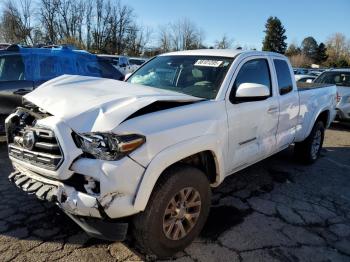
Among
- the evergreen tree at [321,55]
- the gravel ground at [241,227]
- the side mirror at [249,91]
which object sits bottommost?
the gravel ground at [241,227]

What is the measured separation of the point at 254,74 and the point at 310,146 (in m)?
2.38

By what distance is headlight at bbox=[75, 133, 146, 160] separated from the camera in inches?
104

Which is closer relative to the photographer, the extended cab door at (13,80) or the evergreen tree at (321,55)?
the extended cab door at (13,80)

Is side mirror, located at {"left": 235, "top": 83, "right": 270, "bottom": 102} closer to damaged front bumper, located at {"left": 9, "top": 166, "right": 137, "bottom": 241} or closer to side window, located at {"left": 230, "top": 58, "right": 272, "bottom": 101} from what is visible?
side window, located at {"left": 230, "top": 58, "right": 272, "bottom": 101}

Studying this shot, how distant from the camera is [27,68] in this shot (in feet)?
21.7

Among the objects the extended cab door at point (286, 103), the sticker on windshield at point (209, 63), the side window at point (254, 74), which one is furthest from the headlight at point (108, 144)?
the extended cab door at point (286, 103)

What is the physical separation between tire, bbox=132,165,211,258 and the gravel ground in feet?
0.62

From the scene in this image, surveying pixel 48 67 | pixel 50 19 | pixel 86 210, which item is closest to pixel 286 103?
pixel 86 210

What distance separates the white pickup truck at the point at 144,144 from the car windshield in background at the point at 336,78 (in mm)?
7606

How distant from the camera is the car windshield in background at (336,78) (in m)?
10.7

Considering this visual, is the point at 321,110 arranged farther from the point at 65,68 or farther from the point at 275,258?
the point at 65,68

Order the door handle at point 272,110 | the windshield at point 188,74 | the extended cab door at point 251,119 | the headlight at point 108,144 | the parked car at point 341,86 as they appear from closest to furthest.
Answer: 1. the headlight at point 108,144
2. the extended cab door at point 251,119
3. the windshield at point 188,74
4. the door handle at point 272,110
5. the parked car at point 341,86

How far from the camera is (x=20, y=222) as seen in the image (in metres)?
3.67

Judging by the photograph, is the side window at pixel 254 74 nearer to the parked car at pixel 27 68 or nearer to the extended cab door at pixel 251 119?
the extended cab door at pixel 251 119
